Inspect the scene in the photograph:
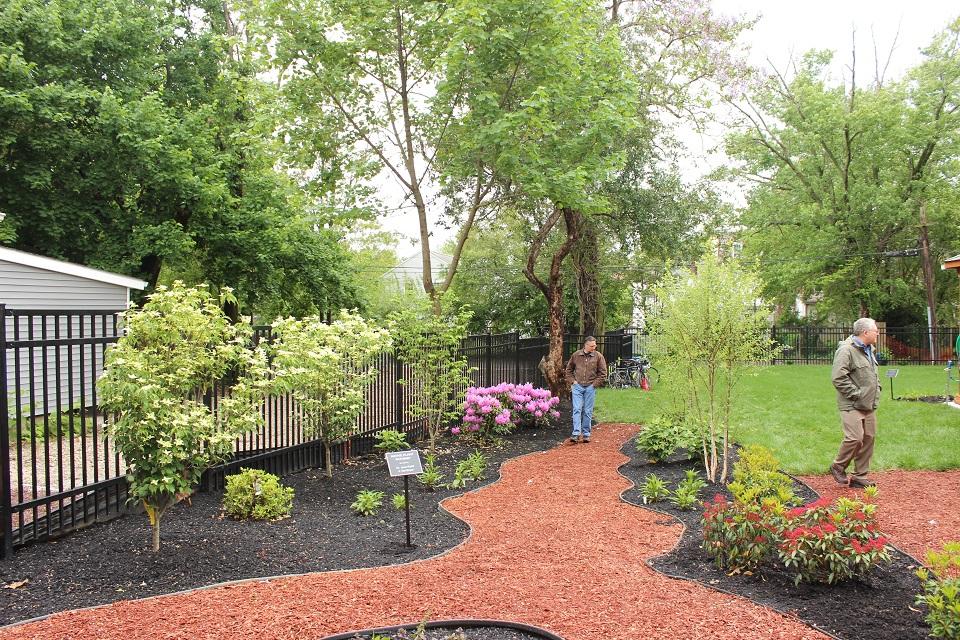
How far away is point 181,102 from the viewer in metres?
18.9

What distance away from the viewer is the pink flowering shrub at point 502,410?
10417 mm

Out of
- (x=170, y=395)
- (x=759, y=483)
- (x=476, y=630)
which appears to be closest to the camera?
(x=476, y=630)

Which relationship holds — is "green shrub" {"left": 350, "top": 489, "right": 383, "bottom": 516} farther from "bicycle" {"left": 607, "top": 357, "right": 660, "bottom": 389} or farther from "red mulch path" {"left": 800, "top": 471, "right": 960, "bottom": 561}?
"bicycle" {"left": 607, "top": 357, "right": 660, "bottom": 389}

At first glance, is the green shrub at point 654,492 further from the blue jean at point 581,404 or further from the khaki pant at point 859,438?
the blue jean at point 581,404

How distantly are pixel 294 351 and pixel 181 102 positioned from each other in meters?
14.8

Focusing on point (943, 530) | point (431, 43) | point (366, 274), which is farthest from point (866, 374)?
point (366, 274)

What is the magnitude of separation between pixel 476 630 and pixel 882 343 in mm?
30257

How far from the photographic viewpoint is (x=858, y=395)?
7148 mm

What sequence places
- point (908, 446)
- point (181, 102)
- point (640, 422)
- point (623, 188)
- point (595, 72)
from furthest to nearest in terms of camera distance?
point (181, 102)
point (623, 188)
point (640, 422)
point (595, 72)
point (908, 446)

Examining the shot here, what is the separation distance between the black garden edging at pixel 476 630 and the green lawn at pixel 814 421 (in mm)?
5002

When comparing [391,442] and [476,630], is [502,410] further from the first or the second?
[476,630]

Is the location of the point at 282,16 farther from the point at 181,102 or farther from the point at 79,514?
the point at 181,102

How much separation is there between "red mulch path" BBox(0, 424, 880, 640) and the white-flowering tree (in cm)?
223

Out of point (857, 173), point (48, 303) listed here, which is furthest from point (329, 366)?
point (857, 173)
